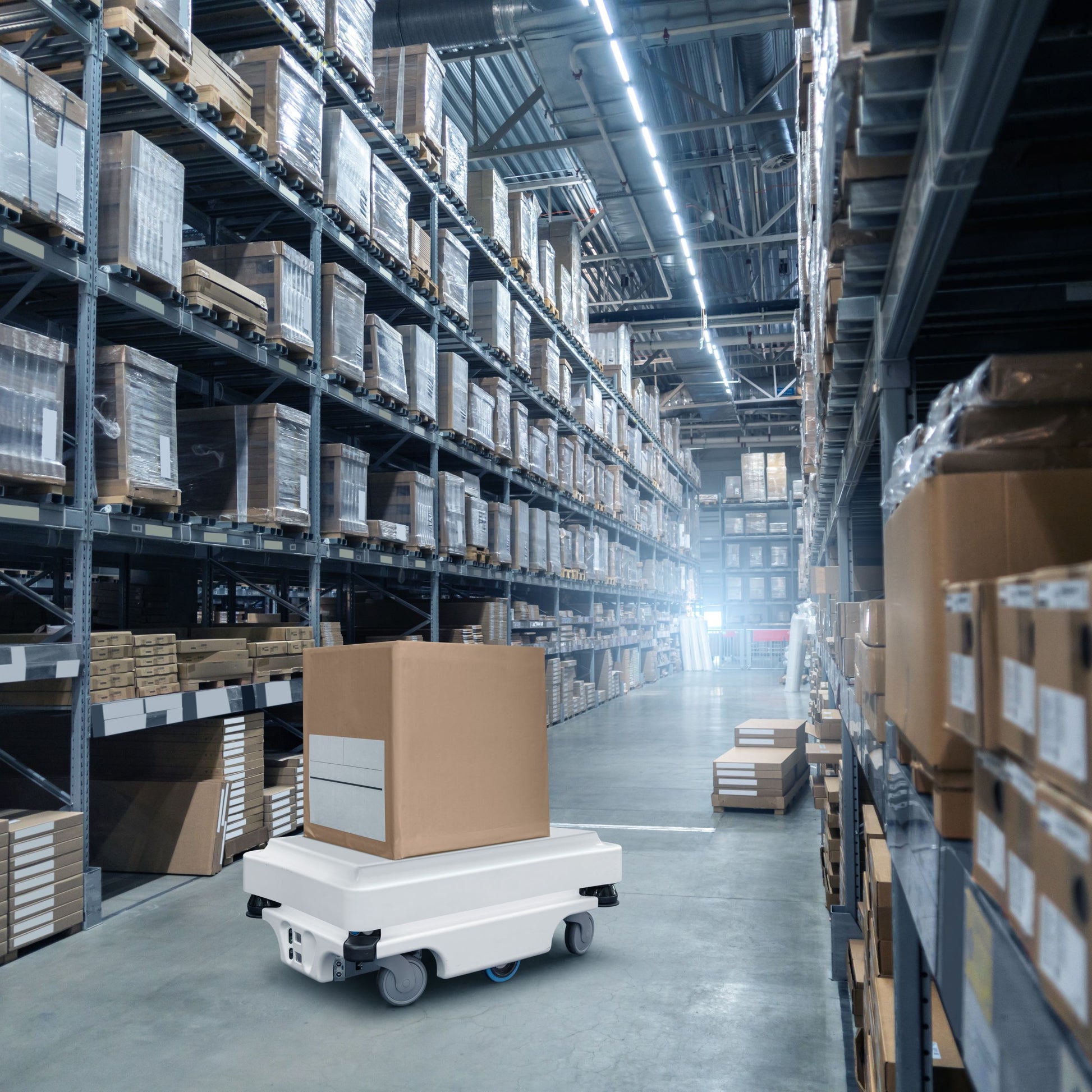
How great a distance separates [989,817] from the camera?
102 centimetres

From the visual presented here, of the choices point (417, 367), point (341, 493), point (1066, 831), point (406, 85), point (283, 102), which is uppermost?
point (406, 85)

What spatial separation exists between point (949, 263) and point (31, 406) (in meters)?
3.81

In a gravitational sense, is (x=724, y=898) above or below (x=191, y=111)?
below

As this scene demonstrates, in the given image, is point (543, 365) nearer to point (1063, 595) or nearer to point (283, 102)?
point (283, 102)

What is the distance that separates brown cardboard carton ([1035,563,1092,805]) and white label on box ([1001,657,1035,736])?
2 centimetres

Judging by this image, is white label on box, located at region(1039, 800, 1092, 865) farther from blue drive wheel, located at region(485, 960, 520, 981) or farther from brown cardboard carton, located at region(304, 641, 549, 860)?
blue drive wheel, located at region(485, 960, 520, 981)

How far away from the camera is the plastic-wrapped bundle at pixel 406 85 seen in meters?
8.01

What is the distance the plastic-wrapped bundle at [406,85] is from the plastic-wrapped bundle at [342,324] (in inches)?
71.9

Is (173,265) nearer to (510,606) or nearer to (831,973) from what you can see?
(831,973)

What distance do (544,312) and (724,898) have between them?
8.48 meters

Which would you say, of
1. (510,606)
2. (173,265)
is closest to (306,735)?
(173,265)

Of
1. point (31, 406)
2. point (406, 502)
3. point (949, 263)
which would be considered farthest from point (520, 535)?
point (949, 263)

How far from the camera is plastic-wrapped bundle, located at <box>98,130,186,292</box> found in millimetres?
4844

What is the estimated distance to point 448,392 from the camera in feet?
28.5
